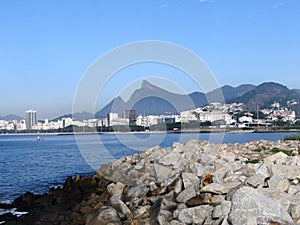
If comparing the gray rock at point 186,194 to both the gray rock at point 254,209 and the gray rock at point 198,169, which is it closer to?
the gray rock at point 198,169

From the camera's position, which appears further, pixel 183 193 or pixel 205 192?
pixel 183 193

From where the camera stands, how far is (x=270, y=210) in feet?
27.1

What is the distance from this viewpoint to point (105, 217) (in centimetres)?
1174

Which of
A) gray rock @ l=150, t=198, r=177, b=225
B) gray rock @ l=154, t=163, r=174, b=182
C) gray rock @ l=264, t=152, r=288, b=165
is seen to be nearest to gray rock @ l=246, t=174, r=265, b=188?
gray rock @ l=150, t=198, r=177, b=225

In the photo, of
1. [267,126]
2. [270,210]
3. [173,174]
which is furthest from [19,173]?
[267,126]

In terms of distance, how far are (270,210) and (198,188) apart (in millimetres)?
2855

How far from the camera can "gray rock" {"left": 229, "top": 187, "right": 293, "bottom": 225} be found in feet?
26.6

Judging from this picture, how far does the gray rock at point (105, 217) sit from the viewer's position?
1149 centimetres

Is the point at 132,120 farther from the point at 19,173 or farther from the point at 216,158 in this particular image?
the point at 19,173

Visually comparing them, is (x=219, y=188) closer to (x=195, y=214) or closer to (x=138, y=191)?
(x=195, y=214)

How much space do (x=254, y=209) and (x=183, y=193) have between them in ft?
9.73

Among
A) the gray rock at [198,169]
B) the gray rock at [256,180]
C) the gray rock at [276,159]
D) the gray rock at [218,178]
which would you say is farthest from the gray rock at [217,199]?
the gray rock at [276,159]

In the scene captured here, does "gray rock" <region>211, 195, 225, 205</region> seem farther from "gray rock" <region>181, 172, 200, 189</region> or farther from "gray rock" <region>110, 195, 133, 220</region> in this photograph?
"gray rock" <region>110, 195, 133, 220</region>

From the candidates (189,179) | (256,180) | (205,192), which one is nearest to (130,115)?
(189,179)
